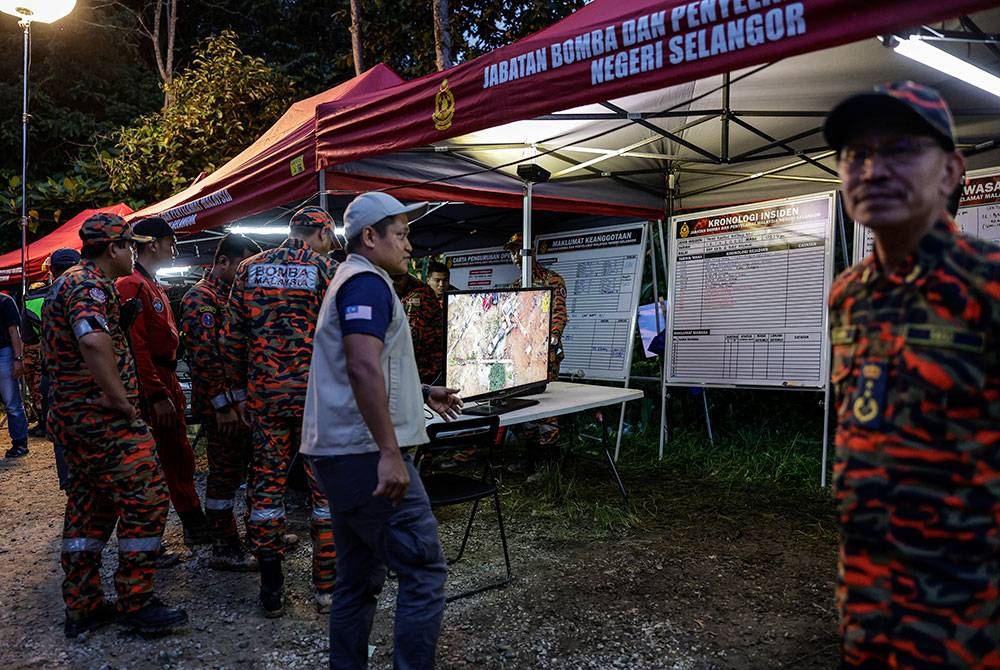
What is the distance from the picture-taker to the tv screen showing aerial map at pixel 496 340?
4117 millimetres

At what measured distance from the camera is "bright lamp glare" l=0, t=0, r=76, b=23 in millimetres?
6570

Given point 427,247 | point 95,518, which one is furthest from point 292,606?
point 427,247

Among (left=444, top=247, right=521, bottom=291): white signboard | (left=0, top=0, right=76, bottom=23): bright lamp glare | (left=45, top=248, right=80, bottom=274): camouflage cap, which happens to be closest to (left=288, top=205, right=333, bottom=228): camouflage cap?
(left=45, top=248, right=80, bottom=274): camouflage cap

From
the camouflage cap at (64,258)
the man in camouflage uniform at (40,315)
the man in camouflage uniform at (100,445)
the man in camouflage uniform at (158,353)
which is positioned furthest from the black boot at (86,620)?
the camouflage cap at (64,258)

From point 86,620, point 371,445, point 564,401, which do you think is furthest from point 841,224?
point 86,620

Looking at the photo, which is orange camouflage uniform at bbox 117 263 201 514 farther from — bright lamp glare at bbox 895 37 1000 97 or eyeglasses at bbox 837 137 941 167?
bright lamp glare at bbox 895 37 1000 97

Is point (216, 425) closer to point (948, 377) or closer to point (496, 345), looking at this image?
point (496, 345)

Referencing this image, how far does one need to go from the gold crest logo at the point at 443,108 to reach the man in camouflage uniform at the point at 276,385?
984mm

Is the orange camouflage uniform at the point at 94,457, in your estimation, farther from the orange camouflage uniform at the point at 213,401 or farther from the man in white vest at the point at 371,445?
the man in white vest at the point at 371,445

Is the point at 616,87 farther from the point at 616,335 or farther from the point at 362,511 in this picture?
the point at 616,335

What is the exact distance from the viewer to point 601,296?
6836mm

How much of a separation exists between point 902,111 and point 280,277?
9.48ft

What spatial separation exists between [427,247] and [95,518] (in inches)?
250

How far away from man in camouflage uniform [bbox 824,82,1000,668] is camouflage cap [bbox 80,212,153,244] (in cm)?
320
